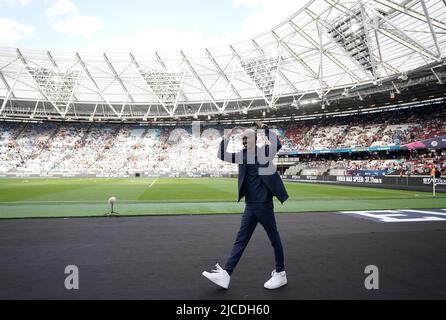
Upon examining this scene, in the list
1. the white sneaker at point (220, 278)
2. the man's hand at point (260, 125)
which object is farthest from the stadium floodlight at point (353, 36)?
the white sneaker at point (220, 278)

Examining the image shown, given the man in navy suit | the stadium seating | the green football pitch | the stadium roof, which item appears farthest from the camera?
the stadium seating

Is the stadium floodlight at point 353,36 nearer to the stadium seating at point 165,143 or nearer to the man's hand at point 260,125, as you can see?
the stadium seating at point 165,143

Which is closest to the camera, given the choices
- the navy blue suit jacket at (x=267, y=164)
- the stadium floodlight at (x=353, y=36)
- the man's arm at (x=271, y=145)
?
the navy blue suit jacket at (x=267, y=164)

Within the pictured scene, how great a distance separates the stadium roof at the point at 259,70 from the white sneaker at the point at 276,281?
104 feet

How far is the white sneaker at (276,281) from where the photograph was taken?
4.65 metres

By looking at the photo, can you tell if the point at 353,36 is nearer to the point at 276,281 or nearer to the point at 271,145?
the point at 271,145

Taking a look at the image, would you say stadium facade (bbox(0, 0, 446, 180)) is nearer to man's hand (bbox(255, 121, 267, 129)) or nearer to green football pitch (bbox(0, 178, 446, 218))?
green football pitch (bbox(0, 178, 446, 218))

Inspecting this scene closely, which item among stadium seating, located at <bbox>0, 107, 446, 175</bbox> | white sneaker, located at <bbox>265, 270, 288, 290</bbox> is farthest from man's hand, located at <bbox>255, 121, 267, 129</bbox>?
stadium seating, located at <bbox>0, 107, 446, 175</bbox>

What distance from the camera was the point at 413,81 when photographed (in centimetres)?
3769

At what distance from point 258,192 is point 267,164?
19.3 inches

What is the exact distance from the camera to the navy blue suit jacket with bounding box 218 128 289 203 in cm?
499

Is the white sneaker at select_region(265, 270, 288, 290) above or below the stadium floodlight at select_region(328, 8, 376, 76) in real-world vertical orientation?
below
